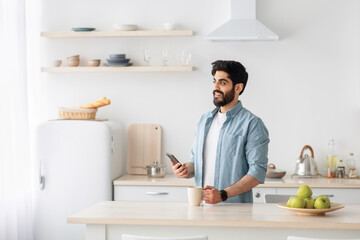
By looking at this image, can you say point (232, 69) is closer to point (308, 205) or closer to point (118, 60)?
point (308, 205)

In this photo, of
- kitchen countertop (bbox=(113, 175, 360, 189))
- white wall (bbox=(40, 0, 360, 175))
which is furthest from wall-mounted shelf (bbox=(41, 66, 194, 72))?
kitchen countertop (bbox=(113, 175, 360, 189))

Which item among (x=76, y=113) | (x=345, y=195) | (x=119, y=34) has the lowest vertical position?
(x=345, y=195)

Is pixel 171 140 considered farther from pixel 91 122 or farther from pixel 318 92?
pixel 318 92

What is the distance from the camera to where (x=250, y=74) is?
5.41 meters

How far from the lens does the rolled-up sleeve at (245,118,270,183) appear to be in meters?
3.38

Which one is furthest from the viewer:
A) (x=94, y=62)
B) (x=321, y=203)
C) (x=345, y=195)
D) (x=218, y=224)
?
(x=94, y=62)

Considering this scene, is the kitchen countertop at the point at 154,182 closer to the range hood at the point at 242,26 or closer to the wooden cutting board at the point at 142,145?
the wooden cutting board at the point at 142,145

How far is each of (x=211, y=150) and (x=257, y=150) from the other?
31cm

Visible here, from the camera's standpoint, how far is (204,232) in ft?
9.28

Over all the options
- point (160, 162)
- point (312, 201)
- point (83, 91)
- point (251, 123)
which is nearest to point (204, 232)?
point (312, 201)

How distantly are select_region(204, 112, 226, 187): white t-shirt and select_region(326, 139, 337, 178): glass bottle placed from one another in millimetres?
1865

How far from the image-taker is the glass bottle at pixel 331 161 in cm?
513

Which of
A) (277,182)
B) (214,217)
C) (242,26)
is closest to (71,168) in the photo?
(277,182)

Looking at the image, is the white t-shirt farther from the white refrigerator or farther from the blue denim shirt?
the white refrigerator
